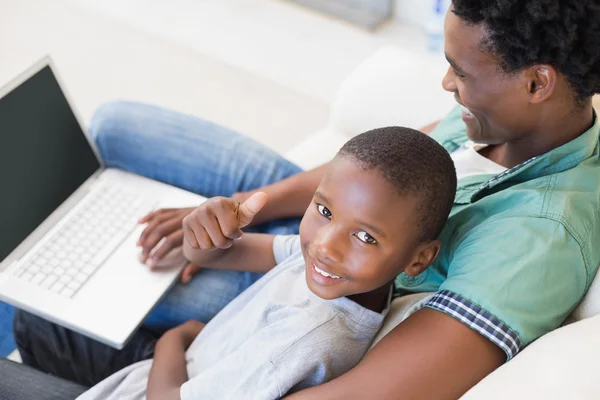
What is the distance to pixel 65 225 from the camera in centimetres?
129

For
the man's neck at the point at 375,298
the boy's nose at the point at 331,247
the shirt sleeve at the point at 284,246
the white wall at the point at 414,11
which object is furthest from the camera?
the white wall at the point at 414,11

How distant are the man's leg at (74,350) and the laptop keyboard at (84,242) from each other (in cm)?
9

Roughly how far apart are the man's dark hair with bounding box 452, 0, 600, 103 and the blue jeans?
58cm

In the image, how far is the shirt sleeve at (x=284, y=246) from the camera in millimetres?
1142

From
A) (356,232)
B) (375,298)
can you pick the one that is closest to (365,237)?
(356,232)

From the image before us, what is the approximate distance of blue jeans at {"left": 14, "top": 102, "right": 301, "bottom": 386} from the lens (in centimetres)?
126

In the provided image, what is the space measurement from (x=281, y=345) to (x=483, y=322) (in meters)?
0.27

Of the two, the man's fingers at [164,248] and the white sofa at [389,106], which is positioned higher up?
the white sofa at [389,106]

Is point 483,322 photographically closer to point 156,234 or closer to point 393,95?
point 156,234

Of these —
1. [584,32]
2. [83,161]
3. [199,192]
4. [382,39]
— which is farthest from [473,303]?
[382,39]

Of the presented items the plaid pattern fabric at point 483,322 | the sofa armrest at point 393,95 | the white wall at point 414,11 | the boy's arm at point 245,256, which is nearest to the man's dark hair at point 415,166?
the plaid pattern fabric at point 483,322

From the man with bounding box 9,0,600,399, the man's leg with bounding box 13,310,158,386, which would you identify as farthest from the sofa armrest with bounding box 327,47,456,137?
the man's leg with bounding box 13,310,158,386

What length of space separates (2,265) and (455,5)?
0.90 meters

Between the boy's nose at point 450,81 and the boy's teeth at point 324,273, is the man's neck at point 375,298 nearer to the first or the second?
the boy's teeth at point 324,273
